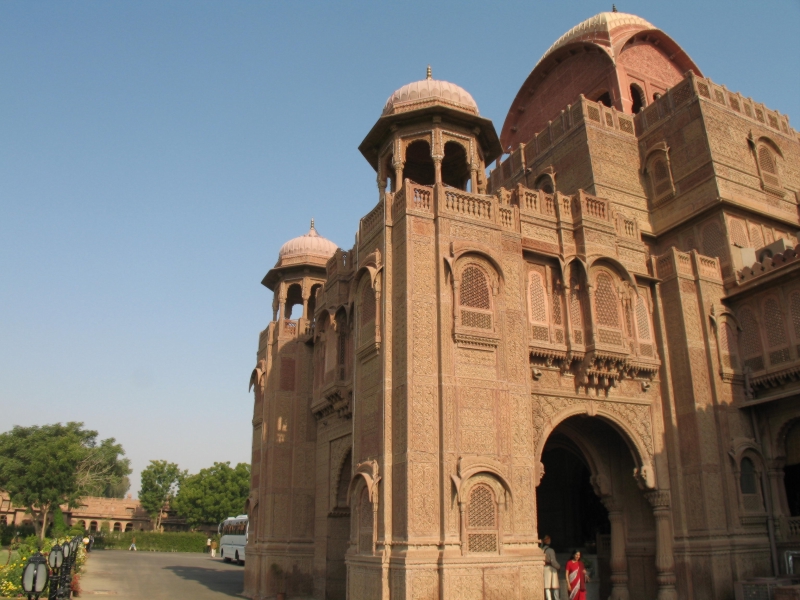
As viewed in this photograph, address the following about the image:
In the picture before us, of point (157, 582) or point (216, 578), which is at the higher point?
point (157, 582)

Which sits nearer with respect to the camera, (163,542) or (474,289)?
(474,289)

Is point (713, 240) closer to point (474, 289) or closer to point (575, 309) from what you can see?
point (575, 309)

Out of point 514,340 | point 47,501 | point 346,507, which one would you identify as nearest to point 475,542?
point 514,340

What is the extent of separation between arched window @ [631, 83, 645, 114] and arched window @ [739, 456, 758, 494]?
13.5 meters

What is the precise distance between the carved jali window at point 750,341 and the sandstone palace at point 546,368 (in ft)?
0.13

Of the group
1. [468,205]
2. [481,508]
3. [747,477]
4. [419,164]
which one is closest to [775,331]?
[747,477]

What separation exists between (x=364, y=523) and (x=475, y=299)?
16.4ft

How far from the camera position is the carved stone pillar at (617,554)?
1622 centimetres

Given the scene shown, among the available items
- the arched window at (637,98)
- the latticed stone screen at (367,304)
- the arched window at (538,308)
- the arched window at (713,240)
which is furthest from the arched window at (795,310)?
the arched window at (637,98)

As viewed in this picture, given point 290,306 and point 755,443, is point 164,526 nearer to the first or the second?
point 290,306

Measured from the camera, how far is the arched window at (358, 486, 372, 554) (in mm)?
13133

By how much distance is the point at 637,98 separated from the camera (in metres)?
24.9

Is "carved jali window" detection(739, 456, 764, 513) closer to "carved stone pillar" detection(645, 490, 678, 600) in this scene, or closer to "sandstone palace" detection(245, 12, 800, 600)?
"sandstone palace" detection(245, 12, 800, 600)

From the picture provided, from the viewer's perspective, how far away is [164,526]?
70.1 meters
